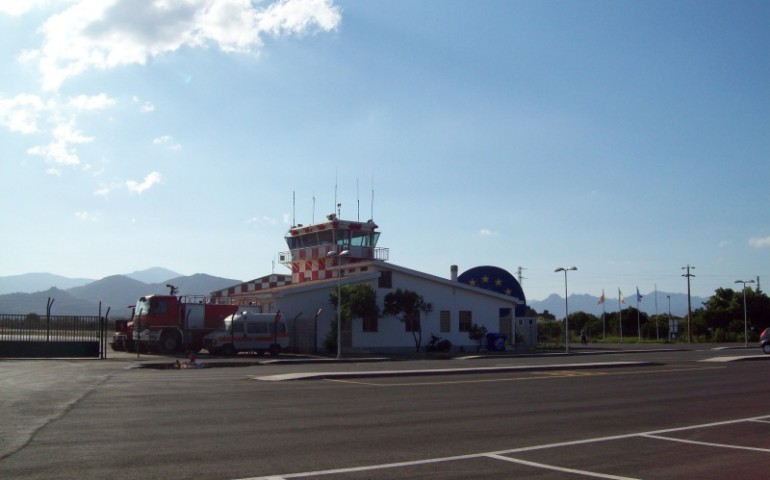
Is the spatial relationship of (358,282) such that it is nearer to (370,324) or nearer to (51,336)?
(370,324)

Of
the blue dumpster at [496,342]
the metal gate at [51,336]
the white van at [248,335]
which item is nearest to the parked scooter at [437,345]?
the blue dumpster at [496,342]

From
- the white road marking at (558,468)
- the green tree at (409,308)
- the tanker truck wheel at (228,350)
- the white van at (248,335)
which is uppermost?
the green tree at (409,308)

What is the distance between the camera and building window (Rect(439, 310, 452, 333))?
165ft

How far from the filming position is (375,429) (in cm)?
1291

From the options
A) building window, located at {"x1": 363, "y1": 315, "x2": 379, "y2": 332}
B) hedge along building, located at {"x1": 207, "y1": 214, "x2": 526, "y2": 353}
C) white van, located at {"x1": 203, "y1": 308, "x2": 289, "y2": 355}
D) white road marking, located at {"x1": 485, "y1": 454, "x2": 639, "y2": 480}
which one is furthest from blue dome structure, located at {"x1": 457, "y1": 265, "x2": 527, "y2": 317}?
white road marking, located at {"x1": 485, "y1": 454, "x2": 639, "y2": 480}

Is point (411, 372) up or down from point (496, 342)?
down

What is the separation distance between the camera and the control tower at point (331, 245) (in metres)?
53.0

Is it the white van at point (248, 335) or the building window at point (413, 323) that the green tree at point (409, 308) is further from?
the white van at point (248, 335)

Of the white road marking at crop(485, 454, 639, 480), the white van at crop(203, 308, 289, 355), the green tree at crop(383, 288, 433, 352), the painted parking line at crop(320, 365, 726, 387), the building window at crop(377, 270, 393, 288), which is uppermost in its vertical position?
the building window at crop(377, 270, 393, 288)

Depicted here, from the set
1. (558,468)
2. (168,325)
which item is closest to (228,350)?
(168,325)

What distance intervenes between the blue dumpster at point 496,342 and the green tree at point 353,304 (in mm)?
9294

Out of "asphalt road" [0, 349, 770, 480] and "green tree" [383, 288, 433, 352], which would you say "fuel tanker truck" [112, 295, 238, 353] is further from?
"asphalt road" [0, 349, 770, 480]

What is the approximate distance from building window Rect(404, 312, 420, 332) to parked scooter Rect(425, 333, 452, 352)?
1.16 metres

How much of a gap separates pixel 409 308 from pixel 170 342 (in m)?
14.8
